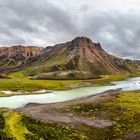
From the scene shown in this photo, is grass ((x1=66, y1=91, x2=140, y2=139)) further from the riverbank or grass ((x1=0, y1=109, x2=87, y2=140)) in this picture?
grass ((x1=0, y1=109, x2=87, y2=140))

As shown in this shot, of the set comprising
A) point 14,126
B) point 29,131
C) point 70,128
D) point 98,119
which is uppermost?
point 14,126

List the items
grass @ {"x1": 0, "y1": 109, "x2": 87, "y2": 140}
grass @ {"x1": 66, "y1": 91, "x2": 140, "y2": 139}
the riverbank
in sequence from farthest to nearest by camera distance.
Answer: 1. grass @ {"x1": 66, "y1": 91, "x2": 140, "y2": 139}
2. the riverbank
3. grass @ {"x1": 0, "y1": 109, "x2": 87, "y2": 140}

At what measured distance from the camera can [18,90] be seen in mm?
121562

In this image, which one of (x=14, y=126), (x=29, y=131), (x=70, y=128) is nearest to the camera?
(x=29, y=131)

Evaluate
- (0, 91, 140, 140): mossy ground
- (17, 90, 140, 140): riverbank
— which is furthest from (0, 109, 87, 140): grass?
(17, 90, 140, 140): riverbank

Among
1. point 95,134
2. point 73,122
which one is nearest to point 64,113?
point 73,122

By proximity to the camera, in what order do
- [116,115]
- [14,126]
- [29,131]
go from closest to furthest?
[29,131]
[14,126]
[116,115]

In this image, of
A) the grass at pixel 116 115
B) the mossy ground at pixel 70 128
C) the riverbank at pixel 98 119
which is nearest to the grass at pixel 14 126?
the mossy ground at pixel 70 128

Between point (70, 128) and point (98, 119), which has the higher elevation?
point (98, 119)

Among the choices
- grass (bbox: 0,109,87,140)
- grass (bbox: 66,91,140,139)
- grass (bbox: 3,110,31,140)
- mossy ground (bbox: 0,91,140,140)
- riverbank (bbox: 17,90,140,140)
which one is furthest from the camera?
grass (bbox: 66,91,140,139)

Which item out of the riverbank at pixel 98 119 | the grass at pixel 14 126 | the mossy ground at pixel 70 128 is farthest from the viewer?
the riverbank at pixel 98 119

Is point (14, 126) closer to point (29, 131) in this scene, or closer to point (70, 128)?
point (29, 131)

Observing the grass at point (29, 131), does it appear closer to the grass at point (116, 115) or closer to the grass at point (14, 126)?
the grass at point (14, 126)

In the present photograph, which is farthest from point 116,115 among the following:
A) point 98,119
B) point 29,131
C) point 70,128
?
point 29,131
